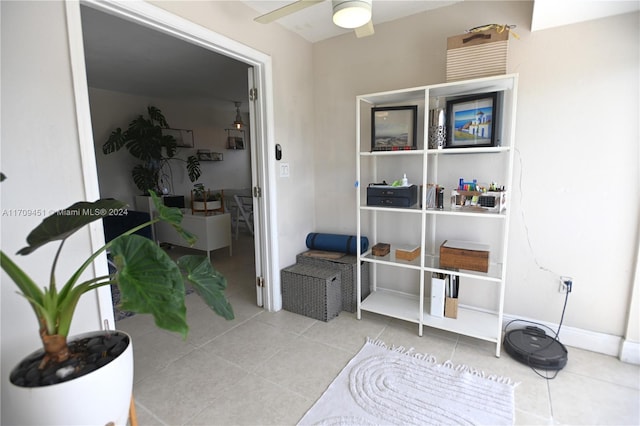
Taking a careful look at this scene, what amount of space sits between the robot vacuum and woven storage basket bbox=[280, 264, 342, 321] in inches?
49.1

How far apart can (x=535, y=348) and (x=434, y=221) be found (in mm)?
1053

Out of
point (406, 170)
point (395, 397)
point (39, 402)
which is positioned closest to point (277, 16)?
point (406, 170)

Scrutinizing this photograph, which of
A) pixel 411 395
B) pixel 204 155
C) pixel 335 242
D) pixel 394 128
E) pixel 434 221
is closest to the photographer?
pixel 411 395

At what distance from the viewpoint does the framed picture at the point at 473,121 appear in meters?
2.00

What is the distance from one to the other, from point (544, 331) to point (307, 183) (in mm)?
2191

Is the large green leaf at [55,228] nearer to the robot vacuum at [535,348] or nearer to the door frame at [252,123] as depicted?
the door frame at [252,123]

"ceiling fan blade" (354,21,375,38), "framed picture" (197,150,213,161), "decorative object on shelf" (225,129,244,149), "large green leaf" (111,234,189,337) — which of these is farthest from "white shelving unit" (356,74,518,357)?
"decorative object on shelf" (225,129,244,149)

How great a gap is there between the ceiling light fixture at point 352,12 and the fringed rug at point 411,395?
6.45 ft

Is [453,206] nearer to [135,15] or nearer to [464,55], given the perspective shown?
[464,55]

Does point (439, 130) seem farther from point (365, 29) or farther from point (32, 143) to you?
point (32, 143)

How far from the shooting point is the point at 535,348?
6.42 ft

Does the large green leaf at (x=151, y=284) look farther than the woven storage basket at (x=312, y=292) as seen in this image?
No

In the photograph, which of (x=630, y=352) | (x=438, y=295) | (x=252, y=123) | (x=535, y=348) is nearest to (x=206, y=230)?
(x=252, y=123)

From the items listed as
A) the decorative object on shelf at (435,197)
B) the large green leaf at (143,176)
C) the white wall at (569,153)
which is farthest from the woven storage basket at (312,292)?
the large green leaf at (143,176)
